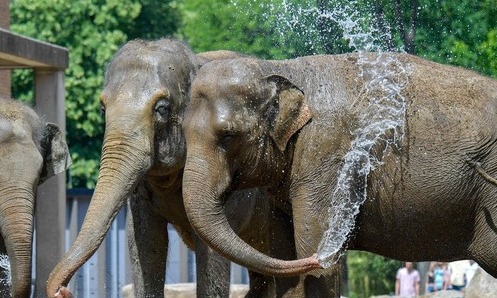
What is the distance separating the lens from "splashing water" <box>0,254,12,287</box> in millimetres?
10695

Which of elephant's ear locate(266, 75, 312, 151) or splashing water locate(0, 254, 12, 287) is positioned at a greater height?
elephant's ear locate(266, 75, 312, 151)

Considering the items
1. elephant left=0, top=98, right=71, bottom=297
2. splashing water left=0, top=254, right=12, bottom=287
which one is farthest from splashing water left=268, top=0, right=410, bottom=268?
splashing water left=0, top=254, right=12, bottom=287

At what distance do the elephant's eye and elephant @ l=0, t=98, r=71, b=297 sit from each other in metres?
1.64

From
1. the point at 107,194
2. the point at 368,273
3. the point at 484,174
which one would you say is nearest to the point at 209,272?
the point at 107,194

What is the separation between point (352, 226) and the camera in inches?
322

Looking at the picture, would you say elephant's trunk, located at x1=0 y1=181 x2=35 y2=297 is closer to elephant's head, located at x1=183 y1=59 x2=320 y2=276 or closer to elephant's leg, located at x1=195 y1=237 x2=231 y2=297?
elephant's leg, located at x1=195 y1=237 x2=231 y2=297

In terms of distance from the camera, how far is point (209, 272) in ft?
31.8

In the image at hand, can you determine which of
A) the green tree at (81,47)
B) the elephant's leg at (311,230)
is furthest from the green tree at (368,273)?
the elephant's leg at (311,230)

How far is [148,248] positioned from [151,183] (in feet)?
1.54

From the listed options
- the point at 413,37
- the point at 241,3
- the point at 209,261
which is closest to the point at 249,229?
the point at 209,261

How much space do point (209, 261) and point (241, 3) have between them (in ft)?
30.6

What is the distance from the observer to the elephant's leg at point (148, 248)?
32.3ft

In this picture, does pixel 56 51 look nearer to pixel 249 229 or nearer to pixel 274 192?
pixel 249 229

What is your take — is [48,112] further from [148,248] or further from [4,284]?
[148,248]
